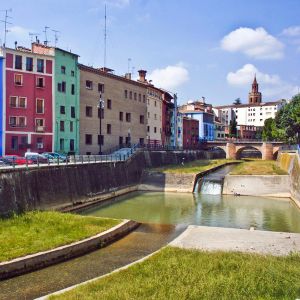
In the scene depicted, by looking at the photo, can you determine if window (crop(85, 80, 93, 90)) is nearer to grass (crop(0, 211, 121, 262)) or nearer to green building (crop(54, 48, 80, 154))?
green building (crop(54, 48, 80, 154))

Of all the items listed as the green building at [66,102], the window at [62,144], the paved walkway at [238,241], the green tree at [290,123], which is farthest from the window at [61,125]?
the green tree at [290,123]

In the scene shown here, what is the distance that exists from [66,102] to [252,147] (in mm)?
60581

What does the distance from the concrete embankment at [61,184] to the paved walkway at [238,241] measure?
41.2 ft

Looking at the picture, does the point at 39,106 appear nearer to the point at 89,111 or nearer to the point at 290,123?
the point at 89,111

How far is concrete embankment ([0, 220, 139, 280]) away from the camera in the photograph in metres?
17.8

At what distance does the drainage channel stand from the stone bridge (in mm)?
77889

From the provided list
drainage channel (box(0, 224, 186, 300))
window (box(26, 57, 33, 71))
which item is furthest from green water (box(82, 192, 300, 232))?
window (box(26, 57, 33, 71))

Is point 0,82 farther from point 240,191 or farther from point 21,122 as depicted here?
point 240,191

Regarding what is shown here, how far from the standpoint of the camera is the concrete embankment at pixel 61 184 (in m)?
29.9

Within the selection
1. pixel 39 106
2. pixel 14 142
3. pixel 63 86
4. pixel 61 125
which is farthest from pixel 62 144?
pixel 63 86

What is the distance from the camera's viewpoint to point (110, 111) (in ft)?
217

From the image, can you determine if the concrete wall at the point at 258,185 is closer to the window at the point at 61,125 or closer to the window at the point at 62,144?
the window at the point at 62,144

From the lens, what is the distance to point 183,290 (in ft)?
43.8

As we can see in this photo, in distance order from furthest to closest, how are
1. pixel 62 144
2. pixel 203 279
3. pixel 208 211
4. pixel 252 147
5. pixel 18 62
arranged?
1. pixel 252 147
2. pixel 62 144
3. pixel 18 62
4. pixel 208 211
5. pixel 203 279
